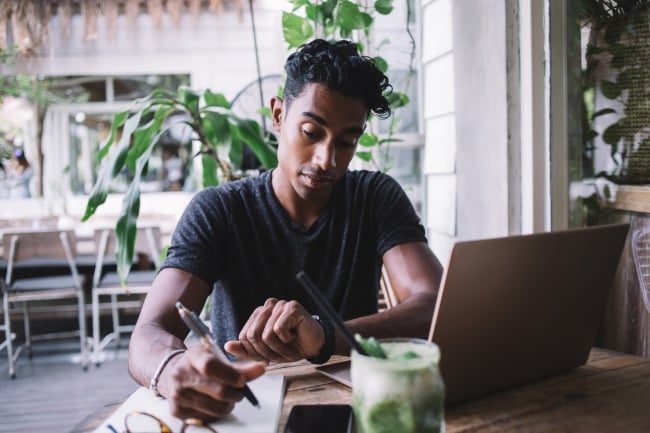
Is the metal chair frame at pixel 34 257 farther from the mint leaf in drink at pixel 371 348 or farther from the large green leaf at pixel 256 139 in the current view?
the mint leaf in drink at pixel 371 348

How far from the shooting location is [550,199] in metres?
1.67

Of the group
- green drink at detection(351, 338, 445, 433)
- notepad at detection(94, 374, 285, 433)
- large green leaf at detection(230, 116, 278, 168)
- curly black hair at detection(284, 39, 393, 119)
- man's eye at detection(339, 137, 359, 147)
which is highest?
curly black hair at detection(284, 39, 393, 119)

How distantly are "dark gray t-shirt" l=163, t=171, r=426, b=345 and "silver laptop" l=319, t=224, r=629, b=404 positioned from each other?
53 cm

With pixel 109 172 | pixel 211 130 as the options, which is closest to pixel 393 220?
pixel 109 172

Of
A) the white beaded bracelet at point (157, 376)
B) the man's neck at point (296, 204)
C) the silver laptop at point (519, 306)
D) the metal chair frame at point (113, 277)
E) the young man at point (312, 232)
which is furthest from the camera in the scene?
the metal chair frame at point (113, 277)

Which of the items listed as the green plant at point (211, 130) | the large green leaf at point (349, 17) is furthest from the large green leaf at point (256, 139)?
the large green leaf at point (349, 17)

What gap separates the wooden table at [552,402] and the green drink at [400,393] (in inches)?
7.9

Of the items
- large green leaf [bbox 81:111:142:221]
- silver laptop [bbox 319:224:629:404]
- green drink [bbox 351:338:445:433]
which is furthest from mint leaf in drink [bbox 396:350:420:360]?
large green leaf [bbox 81:111:142:221]

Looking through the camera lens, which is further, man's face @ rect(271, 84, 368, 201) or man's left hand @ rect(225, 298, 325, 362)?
man's face @ rect(271, 84, 368, 201)

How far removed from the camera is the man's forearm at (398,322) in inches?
43.2

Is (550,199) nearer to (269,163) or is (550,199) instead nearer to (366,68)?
(366,68)

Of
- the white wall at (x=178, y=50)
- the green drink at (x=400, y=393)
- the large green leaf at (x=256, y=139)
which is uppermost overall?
the white wall at (x=178, y=50)

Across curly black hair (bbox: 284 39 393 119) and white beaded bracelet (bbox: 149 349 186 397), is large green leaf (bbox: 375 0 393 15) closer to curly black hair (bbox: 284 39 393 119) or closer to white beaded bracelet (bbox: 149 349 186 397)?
curly black hair (bbox: 284 39 393 119)

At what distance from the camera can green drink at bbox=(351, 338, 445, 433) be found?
572 mm
